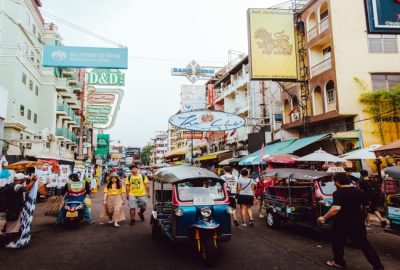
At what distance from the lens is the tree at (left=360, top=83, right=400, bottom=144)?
58.0 ft

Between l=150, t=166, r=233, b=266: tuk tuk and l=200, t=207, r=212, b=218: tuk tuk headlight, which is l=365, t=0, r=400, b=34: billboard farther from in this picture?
l=200, t=207, r=212, b=218: tuk tuk headlight

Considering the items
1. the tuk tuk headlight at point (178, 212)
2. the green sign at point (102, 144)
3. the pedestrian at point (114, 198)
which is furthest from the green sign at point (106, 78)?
the green sign at point (102, 144)

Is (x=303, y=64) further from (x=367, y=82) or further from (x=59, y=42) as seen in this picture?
(x=59, y=42)

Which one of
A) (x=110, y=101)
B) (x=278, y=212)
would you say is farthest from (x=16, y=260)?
(x=110, y=101)

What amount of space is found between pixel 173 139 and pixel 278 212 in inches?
3149

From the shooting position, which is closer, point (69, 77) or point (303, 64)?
point (303, 64)

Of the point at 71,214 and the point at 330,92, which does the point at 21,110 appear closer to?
the point at 71,214

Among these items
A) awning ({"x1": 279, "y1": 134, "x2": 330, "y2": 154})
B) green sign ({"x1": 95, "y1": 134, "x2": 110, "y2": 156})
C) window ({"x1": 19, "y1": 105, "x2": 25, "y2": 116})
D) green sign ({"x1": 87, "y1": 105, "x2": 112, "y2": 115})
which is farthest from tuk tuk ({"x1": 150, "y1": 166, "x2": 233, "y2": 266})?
green sign ({"x1": 95, "y1": 134, "x2": 110, "y2": 156})

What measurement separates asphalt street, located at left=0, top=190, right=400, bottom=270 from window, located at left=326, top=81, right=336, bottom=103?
11.7 metres

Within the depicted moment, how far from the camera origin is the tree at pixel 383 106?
1769 cm

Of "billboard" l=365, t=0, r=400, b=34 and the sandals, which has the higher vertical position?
"billboard" l=365, t=0, r=400, b=34

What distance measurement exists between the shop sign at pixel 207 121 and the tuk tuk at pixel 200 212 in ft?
16.4

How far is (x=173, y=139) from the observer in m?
88.6

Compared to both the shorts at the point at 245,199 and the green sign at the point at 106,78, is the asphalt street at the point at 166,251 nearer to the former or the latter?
the shorts at the point at 245,199
